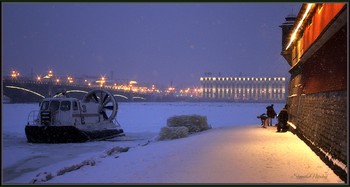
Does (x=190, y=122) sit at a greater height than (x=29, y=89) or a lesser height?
lesser

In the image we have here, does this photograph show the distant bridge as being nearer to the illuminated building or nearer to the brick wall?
the brick wall

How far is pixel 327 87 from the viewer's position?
11.4 meters

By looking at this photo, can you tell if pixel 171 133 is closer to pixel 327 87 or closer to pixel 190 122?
pixel 190 122

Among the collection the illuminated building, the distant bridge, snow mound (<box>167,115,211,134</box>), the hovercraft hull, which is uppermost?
the illuminated building

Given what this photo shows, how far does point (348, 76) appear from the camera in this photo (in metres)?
8.23

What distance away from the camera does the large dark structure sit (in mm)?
9047

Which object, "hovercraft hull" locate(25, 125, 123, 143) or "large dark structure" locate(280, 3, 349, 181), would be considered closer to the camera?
"large dark structure" locate(280, 3, 349, 181)

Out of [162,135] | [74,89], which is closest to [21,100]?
[74,89]

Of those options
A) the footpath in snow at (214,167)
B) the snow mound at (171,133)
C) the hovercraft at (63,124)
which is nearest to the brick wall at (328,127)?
the footpath in snow at (214,167)

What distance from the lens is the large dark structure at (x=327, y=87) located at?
356 inches

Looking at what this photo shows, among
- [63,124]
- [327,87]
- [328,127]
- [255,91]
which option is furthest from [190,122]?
[255,91]

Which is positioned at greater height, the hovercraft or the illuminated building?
the illuminated building

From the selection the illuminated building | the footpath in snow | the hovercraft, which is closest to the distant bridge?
the hovercraft

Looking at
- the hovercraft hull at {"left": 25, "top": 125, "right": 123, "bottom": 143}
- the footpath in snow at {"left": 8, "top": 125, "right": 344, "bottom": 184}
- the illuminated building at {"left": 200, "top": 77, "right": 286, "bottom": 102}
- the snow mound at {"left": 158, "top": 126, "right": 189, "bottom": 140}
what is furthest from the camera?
the illuminated building at {"left": 200, "top": 77, "right": 286, "bottom": 102}
